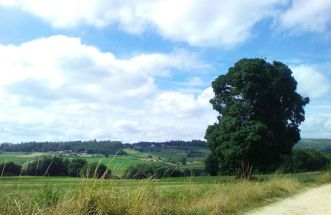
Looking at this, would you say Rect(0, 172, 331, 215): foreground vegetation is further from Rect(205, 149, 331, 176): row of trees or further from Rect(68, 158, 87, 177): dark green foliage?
Rect(205, 149, 331, 176): row of trees

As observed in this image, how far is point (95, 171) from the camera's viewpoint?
33.1 feet

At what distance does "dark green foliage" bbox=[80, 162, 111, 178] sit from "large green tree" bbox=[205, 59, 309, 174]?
24194 millimetres

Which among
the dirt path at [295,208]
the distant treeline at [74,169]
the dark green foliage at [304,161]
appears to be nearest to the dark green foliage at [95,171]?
Answer: the distant treeline at [74,169]

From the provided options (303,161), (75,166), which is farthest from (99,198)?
(303,161)

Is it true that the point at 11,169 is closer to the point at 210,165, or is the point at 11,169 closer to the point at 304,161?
the point at 210,165

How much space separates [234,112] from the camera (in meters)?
36.2

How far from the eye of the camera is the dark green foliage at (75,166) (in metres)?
11.0

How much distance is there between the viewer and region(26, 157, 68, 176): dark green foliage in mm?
9133

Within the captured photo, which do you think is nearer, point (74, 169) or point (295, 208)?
point (74, 169)

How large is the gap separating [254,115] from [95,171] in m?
28.0

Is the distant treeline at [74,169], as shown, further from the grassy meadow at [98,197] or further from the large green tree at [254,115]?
the large green tree at [254,115]

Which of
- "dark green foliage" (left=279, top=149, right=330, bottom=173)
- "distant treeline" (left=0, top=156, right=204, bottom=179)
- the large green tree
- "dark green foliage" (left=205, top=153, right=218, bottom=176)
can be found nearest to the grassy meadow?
"distant treeline" (left=0, top=156, right=204, bottom=179)

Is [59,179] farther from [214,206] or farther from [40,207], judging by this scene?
[214,206]

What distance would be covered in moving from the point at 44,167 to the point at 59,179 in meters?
1.66
